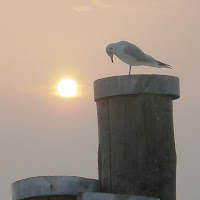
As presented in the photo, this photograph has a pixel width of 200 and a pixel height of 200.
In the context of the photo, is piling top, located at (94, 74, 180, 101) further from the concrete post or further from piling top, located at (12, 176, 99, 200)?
piling top, located at (12, 176, 99, 200)

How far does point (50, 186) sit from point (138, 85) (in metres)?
1.17

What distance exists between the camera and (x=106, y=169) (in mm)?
4625

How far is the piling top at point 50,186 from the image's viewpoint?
4.46 meters

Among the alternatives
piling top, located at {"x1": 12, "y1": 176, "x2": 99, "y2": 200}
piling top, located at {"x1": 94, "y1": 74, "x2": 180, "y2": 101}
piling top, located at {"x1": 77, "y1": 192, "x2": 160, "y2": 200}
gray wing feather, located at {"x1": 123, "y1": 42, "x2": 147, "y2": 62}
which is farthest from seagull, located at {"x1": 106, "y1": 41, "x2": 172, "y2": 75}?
piling top, located at {"x1": 77, "y1": 192, "x2": 160, "y2": 200}

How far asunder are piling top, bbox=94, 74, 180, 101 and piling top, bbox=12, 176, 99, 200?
2.66ft

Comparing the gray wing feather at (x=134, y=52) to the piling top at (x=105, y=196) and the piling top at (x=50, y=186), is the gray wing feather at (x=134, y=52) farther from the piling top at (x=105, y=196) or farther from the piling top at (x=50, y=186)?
the piling top at (x=105, y=196)

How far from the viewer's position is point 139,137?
176 inches

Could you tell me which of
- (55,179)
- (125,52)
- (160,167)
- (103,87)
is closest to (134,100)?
(103,87)

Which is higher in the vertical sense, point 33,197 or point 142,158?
point 142,158

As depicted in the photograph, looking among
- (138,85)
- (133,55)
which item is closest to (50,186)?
(138,85)

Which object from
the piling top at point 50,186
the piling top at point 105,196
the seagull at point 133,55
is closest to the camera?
the piling top at point 105,196

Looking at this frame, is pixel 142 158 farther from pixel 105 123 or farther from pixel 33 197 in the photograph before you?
pixel 33 197

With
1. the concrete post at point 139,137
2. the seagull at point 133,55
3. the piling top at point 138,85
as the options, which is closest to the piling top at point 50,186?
the concrete post at point 139,137

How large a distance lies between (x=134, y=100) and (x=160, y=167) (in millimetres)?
629
